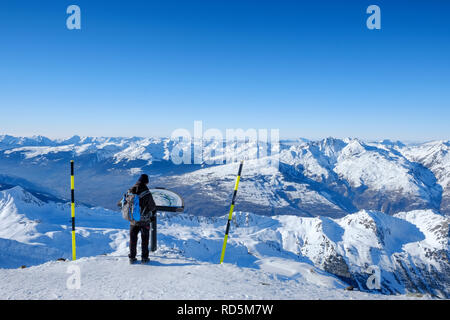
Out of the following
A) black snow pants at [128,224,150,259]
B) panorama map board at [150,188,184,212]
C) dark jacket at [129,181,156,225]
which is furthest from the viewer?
panorama map board at [150,188,184,212]

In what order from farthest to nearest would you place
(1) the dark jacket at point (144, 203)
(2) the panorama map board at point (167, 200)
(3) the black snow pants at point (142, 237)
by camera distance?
(2) the panorama map board at point (167, 200), (3) the black snow pants at point (142, 237), (1) the dark jacket at point (144, 203)

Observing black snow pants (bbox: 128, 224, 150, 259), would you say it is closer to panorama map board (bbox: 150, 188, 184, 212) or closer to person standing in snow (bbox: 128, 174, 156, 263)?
person standing in snow (bbox: 128, 174, 156, 263)

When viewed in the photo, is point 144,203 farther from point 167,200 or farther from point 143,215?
point 167,200

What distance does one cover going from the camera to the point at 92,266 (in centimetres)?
1150

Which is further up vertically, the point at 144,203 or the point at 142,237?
the point at 144,203

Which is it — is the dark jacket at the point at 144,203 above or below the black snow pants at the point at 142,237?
above

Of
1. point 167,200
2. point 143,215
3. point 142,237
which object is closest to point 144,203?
point 143,215

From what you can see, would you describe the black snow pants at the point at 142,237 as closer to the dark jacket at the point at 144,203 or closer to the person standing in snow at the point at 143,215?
the person standing in snow at the point at 143,215

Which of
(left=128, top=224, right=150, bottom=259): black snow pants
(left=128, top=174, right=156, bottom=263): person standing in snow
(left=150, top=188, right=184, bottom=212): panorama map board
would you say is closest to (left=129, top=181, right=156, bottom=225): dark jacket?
(left=128, top=174, right=156, bottom=263): person standing in snow

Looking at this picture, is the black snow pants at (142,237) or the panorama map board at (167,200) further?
the panorama map board at (167,200)

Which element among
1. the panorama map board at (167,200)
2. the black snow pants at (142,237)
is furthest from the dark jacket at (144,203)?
the panorama map board at (167,200)

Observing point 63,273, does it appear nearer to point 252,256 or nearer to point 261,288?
point 261,288

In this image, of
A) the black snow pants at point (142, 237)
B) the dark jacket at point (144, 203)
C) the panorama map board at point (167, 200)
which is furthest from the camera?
the panorama map board at point (167, 200)

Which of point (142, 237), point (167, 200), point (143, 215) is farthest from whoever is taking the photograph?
point (167, 200)
